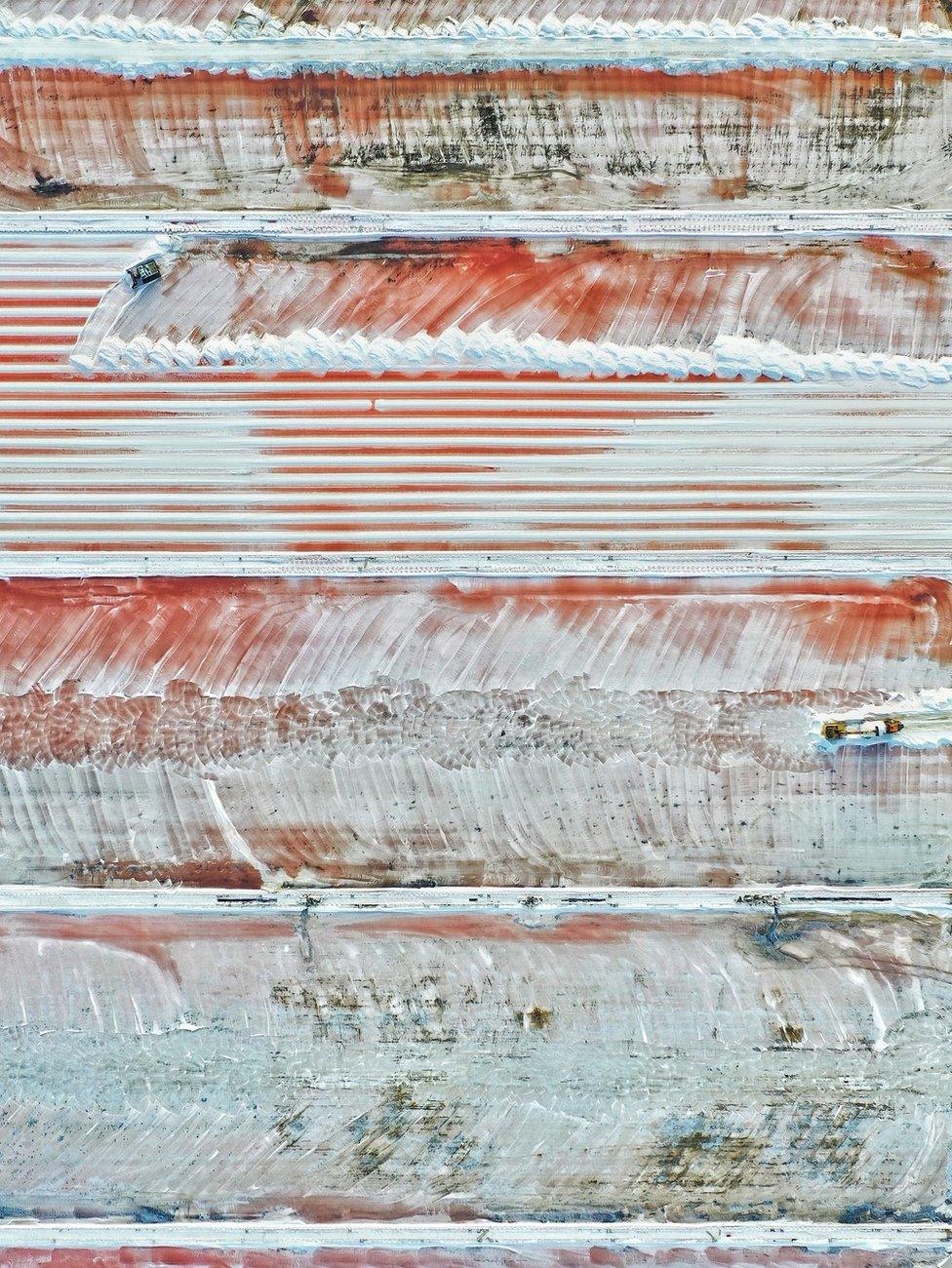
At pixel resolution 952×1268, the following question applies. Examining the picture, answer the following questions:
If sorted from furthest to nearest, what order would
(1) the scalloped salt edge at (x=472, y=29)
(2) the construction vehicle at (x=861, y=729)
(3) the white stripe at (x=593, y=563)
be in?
(3) the white stripe at (x=593, y=563) < (1) the scalloped salt edge at (x=472, y=29) < (2) the construction vehicle at (x=861, y=729)

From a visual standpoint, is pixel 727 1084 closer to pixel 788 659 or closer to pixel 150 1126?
pixel 788 659

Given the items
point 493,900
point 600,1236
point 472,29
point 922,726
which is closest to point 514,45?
point 472,29

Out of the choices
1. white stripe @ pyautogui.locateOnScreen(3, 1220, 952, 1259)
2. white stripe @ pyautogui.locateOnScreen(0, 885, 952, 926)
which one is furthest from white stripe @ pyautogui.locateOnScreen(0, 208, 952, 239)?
white stripe @ pyautogui.locateOnScreen(3, 1220, 952, 1259)

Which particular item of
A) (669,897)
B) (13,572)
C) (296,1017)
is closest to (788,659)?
(669,897)

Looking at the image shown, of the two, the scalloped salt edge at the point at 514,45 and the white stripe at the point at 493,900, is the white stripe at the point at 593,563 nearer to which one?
the white stripe at the point at 493,900

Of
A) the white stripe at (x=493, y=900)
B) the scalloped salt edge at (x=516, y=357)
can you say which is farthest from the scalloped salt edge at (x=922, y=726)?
the scalloped salt edge at (x=516, y=357)

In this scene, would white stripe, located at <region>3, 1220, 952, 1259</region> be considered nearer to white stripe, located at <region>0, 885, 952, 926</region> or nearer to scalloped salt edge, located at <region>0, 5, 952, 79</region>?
white stripe, located at <region>0, 885, 952, 926</region>

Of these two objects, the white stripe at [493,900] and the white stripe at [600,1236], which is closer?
the white stripe at [600,1236]
